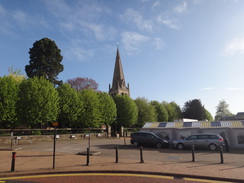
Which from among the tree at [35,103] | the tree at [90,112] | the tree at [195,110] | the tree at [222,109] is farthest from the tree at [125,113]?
the tree at [222,109]

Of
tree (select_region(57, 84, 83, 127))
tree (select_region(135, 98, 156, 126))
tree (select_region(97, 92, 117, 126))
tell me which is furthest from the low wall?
tree (select_region(135, 98, 156, 126))

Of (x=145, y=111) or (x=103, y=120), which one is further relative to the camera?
(x=145, y=111)

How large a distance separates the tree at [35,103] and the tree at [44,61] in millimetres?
17472

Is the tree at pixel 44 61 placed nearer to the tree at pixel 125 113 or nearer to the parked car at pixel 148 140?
the tree at pixel 125 113

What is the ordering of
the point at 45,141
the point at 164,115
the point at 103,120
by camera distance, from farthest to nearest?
the point at 164,115, the point at 103,120, the point at 45,141

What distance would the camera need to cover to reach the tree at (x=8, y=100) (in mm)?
23534

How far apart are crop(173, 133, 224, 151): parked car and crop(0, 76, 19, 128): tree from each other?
20972 mm

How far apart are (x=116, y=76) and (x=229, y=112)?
6689cm

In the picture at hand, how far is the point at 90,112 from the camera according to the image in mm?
34812

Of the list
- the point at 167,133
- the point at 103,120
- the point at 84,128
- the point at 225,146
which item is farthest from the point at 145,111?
the point at 225,146

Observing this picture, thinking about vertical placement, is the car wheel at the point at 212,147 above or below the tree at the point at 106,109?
below

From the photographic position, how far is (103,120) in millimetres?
38594

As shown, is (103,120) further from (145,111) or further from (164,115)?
(164,115)

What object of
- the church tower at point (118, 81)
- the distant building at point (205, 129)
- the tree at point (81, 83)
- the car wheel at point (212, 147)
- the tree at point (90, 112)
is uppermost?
the church tower at point (118, 81)
